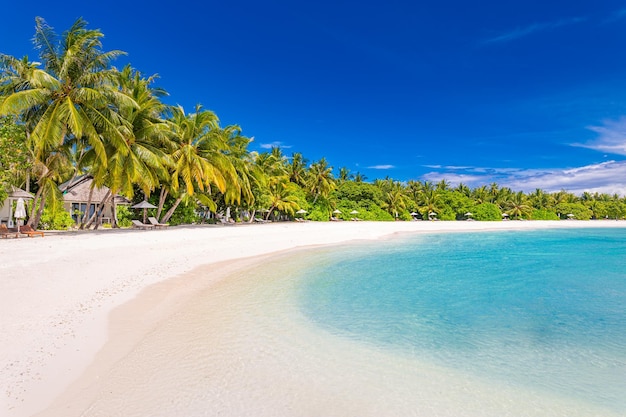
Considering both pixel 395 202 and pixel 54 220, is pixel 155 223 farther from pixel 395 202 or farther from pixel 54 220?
pixel 395 202

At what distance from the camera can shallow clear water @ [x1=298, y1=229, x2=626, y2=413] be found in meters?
4.33

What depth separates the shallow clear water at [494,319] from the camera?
4332 millimetres

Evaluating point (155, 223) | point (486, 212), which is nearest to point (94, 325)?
point (155, 223)

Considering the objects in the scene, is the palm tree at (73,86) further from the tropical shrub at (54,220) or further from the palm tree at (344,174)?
the palm tree at (344,174)

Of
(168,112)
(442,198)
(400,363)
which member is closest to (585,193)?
(442,198)

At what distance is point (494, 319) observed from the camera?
21.9 ft

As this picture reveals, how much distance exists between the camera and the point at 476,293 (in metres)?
9.02

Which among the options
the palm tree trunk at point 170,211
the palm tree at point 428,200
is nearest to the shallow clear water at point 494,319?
the palm tree trunk at point 170,211

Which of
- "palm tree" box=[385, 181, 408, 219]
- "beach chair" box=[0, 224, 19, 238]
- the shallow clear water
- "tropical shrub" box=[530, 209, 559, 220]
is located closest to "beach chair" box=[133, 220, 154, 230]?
"beach chair" box=[0, 224, 19, 238]

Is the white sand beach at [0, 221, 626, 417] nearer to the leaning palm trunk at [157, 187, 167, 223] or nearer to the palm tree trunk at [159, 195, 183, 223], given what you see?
the leaning palm trunk at [157, 187, 167, 223]

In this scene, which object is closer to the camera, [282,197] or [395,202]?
[282,197]

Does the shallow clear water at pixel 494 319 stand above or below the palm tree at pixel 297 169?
below

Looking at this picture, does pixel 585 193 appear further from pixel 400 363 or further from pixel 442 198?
pixel 400 363

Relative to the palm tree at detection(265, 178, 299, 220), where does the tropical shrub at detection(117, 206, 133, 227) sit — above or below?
below
